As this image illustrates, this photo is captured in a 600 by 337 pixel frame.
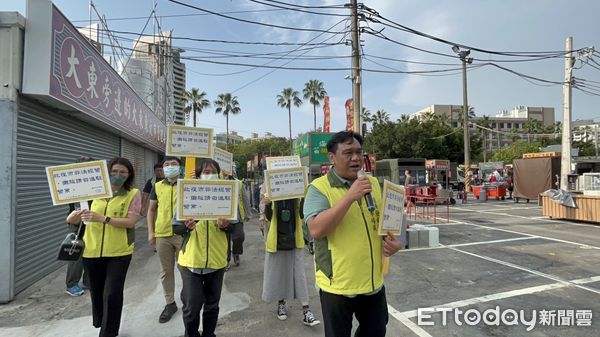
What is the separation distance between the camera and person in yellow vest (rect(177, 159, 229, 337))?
2.82 metres

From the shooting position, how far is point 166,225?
3775mm

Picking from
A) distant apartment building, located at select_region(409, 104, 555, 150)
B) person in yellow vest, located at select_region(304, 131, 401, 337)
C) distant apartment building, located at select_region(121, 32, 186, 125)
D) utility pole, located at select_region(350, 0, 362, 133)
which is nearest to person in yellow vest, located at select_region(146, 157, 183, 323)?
person in yellow vest, located at select_region(304, 131, 401, 337)

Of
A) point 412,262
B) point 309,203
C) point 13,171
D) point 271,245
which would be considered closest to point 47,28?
point 13,171

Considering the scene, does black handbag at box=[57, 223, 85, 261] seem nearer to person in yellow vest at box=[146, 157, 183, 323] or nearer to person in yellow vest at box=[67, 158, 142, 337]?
person in yellow vest at box=[67, 158, 142, 337]

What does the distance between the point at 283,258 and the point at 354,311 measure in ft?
6.04

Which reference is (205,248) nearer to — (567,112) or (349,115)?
(349,115)

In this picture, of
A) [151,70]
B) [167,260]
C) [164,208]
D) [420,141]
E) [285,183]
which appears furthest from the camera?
[420,141]

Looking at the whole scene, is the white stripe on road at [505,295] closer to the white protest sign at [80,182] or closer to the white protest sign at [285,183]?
the white protest sign at [285,183]

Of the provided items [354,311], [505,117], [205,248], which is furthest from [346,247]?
[505,117]

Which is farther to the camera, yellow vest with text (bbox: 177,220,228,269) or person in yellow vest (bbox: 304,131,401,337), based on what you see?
yellow vest with text (bbox: 177,220,228,269)

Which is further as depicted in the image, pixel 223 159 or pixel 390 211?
pixel 223 159

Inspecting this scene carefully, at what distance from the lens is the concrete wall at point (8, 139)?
428 centimetres

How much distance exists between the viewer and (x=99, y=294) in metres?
3.04

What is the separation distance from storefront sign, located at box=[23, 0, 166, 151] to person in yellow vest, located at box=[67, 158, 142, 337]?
104 inches
